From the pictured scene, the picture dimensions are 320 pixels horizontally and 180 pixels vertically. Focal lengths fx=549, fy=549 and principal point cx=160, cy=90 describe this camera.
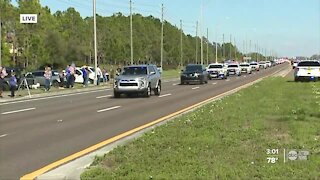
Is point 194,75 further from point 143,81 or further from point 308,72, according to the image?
point 143,81

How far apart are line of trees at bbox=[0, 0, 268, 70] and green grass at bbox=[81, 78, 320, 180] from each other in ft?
173

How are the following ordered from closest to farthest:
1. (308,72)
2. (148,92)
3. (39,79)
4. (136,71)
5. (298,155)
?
(298,155) < (148,92) < (136,71) < (308,72) < (39,79)

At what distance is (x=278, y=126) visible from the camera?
500 inches

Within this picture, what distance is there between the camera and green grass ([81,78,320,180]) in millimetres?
7754

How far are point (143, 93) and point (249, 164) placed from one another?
20.9m

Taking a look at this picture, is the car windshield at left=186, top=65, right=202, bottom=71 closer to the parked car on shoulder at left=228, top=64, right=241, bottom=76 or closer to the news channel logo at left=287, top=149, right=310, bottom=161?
the parked car on shoulder at left=228, top=64, right=241, bottom=76

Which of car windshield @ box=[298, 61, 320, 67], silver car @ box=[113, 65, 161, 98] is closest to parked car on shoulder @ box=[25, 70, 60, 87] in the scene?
silver car @ box=[113, 65, 161, 98]

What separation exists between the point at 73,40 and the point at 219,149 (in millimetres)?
78084

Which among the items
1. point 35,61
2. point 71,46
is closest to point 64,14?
point 71,46

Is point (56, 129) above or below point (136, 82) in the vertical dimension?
below

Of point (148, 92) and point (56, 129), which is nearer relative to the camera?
point (56, 129)

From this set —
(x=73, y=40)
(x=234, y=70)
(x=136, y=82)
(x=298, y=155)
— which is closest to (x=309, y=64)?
(x=136, y=82)

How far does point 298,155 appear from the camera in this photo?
862 centimetres

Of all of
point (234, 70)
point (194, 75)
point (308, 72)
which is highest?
point (308, 72)
